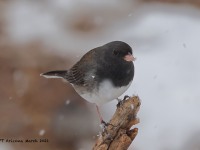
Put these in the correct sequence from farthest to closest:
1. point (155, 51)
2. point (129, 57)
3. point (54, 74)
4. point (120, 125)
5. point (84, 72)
Result: point (155, 51) → point (54, 74) → point (84, 72) → point (129, 57) → point (120, 125)

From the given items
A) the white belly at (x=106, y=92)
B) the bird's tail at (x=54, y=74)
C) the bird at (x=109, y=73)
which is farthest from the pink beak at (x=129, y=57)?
the bird's tail at (x=54, y=74)

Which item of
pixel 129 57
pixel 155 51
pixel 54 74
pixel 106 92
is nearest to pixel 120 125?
pixel 106 92

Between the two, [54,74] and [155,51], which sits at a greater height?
[155,51]

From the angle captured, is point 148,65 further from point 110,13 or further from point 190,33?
point 110,13

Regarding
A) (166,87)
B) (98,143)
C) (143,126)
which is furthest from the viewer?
(166,87)

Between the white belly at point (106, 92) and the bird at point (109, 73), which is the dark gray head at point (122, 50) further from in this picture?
the white belly at point (106, 92)

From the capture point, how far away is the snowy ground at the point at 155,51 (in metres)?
4.48

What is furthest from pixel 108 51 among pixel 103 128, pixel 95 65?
pixel 103 128

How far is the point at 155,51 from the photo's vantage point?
208 inches

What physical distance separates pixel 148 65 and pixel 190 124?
869mm

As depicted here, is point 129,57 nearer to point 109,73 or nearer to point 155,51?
point 109,73

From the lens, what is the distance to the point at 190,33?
18.1 ft

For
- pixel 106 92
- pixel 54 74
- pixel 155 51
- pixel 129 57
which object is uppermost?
pixel 155 51

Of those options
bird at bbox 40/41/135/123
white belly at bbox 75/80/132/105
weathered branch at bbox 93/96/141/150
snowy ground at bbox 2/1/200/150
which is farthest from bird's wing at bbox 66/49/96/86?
snowy ground at bbox 2/1/200/150
